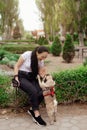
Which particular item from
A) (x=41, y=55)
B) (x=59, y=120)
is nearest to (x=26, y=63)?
(x=41, y=55)

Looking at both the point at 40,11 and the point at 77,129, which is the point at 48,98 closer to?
the point at 77,129

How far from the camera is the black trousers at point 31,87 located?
181 inches

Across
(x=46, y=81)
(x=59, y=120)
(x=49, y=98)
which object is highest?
(x=46, y=81)

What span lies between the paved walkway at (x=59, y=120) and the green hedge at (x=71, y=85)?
20 cm

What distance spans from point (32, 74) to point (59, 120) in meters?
0.96

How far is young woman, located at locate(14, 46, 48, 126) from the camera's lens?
4.60 metres

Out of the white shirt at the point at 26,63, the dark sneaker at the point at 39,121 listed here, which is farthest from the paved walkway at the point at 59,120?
the white shirt at the point at 26,63

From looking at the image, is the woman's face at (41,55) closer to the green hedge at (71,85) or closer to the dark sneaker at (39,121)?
the green hedge at (71,85)

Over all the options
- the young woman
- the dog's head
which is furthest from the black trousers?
the dog's head

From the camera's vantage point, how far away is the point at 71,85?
5.37 meters

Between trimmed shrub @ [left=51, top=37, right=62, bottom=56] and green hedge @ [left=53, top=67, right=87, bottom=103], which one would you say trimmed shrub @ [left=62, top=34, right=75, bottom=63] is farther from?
green hedge @ [left=53, top=67, right=87, bottom=103]

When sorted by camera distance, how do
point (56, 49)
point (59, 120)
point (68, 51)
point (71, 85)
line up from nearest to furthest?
point (59, 120), point (71, 85), point (68, 51), point (56, 49)

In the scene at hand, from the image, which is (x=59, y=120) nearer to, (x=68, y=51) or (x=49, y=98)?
(x=49, y=98)

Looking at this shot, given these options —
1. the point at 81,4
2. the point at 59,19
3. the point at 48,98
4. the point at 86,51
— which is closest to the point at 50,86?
the point at 48,98
